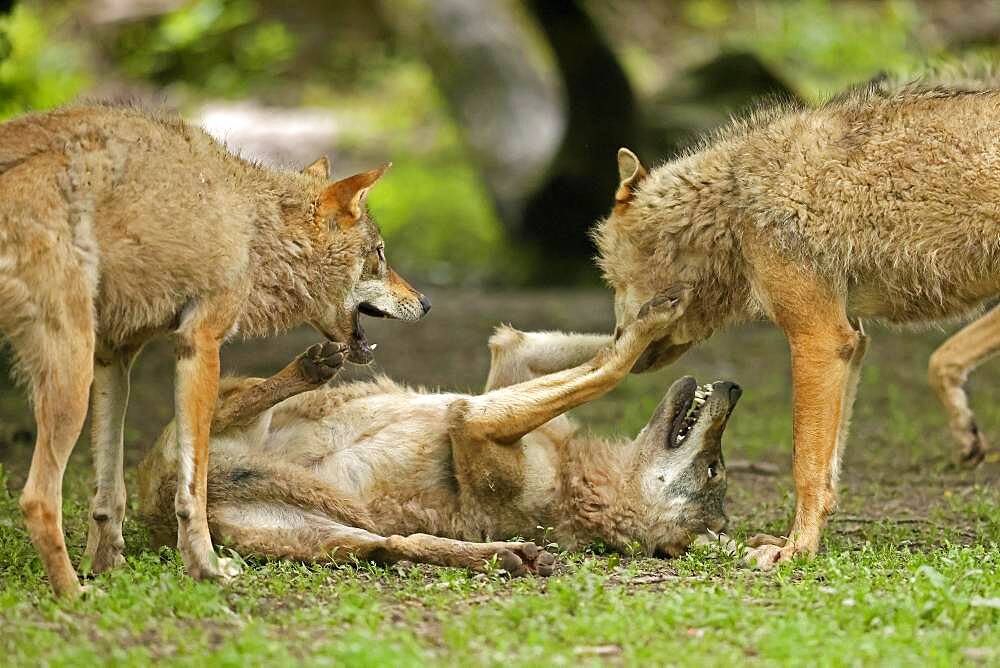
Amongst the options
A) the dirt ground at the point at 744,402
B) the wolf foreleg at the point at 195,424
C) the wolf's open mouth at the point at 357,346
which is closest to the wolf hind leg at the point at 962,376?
the dirt ground at the point at 744,402

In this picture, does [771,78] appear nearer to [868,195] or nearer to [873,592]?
[868,195]

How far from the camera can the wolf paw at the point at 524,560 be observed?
17.9 ft

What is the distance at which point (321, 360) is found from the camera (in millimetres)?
5902

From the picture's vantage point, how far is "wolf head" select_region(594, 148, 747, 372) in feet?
21.0

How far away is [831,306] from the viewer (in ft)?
19.8

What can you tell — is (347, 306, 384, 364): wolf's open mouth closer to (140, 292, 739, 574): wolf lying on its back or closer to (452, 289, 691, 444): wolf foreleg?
(140, 292, 739, 574): wolf lying on its back

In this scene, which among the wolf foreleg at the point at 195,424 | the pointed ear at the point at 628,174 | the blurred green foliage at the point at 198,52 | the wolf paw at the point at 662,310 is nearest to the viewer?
the wolf foreleg at the point at 195,424

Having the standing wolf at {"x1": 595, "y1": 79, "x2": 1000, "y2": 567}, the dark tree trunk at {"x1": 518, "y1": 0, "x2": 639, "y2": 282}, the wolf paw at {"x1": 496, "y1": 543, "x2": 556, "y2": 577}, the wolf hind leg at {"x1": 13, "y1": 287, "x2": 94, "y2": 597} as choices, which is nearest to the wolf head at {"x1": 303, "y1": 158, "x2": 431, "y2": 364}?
the standing wolf at {"x1": 595, "y1": 79, "x2": 1000, "y2": 567}

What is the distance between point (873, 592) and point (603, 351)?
1.86 meters

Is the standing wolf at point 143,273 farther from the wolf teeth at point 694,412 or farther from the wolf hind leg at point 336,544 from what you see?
the wolf teeth at point 694,412

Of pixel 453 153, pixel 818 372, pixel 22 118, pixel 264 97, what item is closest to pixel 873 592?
pixel 818 372

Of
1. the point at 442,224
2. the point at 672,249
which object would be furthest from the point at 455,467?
the point at 442,224

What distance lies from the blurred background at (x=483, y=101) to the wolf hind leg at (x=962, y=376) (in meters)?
1.37

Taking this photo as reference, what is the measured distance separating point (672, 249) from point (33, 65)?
975 centimetres
